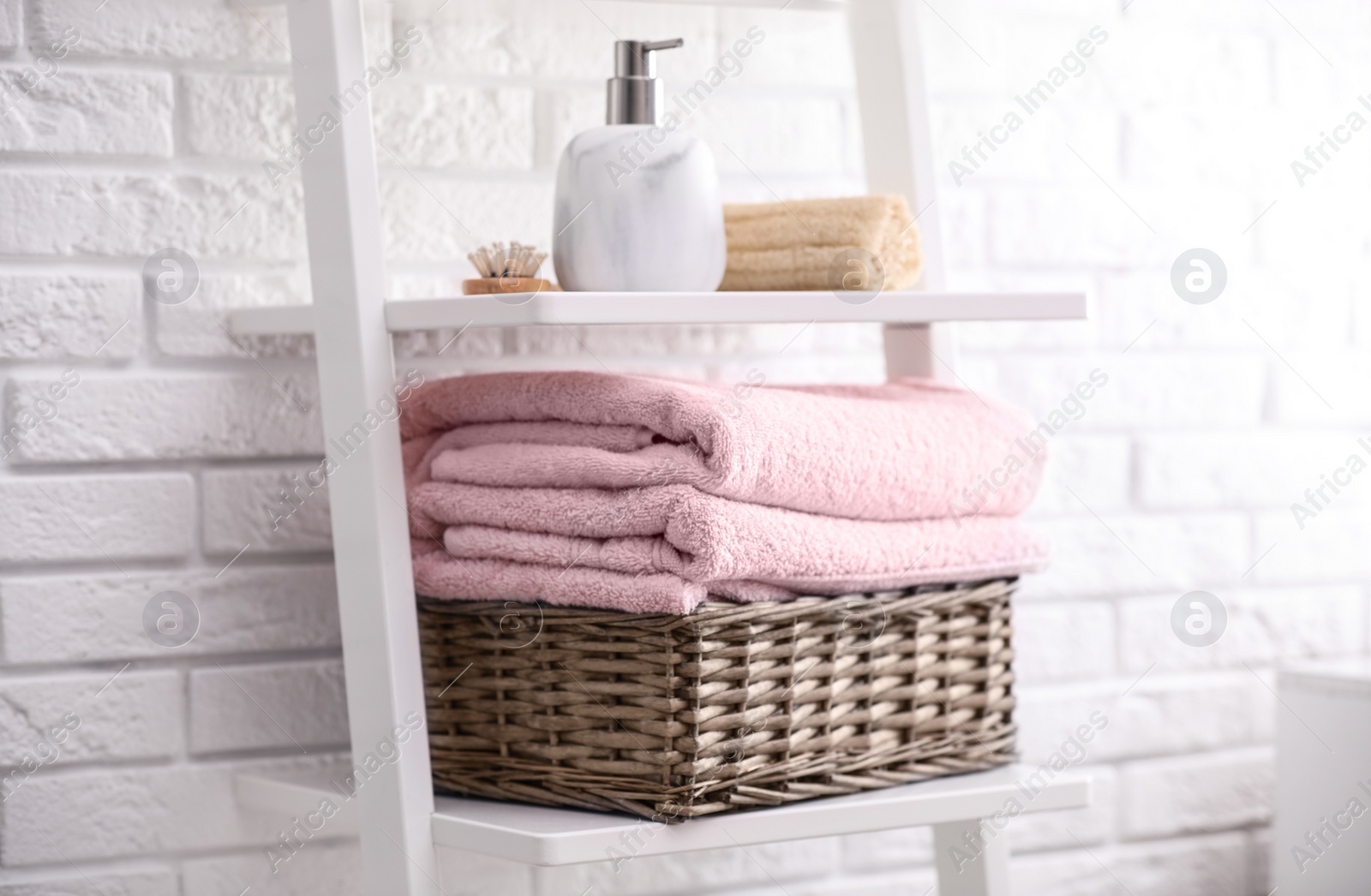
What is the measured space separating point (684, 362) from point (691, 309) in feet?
1.01

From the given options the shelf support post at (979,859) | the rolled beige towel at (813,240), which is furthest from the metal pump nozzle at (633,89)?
the shelf support post at (979,859)

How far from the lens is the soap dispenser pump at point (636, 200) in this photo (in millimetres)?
721

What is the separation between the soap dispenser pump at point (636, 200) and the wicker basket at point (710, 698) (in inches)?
6.9

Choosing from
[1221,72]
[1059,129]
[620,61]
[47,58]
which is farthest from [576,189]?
[1221,72]

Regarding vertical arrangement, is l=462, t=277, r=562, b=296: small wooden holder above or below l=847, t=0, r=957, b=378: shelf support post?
below

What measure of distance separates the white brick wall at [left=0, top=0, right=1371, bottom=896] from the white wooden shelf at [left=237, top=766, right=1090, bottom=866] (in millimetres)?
122

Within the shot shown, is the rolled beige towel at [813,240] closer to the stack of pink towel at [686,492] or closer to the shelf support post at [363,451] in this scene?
the stack of pink towel at [686,492]

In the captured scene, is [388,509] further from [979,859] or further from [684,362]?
[979,859]

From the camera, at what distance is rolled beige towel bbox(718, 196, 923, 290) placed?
2.59ft

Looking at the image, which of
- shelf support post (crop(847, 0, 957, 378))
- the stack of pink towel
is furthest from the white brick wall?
the stack of pink towel

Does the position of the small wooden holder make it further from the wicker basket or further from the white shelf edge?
the wicker basket

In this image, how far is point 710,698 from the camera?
70cm

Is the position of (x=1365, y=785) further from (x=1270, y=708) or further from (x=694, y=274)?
(x=694, y=274)

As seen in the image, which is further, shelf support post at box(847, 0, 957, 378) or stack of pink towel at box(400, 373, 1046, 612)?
shelf support post at box(847, 0, 957, 378)
